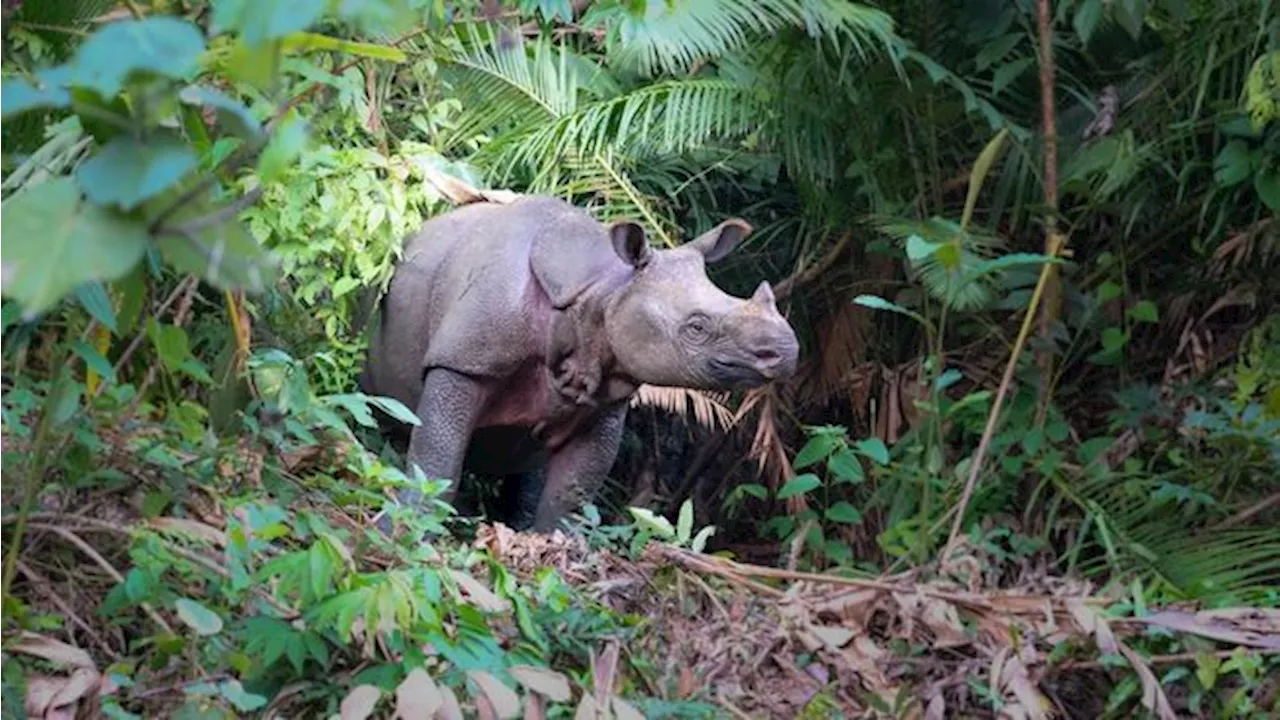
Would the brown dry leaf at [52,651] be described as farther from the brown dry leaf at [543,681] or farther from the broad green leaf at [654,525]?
the broad green leaf at [654,525]

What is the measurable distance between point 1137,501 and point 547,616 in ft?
6.17

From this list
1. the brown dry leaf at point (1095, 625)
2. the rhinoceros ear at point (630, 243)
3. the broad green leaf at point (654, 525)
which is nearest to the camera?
the brown dry leaf at point (1095, 625)

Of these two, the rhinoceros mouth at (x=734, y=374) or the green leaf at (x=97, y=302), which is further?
the rhinoceros mouth at (x=734, y=374)

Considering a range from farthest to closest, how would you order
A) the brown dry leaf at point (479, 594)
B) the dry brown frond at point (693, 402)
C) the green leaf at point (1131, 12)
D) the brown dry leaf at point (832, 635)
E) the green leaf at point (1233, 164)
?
the dry brown frond at point (693, 402) → the green leaf at point (1233, 164) → the green leaf at point (1131, 12) → the brown dry leaf at point (832, 635) → the brown dry leaf at point (479, 594)

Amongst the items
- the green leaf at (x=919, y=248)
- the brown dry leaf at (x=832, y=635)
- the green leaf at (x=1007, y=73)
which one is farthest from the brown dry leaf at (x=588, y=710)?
the green leaf at (x=1007, y=73)

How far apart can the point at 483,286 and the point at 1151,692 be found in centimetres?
256

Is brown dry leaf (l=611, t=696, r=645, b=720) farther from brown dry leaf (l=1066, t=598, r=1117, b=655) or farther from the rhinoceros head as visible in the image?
the rhinoceros head

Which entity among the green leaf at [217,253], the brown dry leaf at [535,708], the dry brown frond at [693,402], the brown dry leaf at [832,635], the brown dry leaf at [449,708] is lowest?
the dry brown frond at [693,402]

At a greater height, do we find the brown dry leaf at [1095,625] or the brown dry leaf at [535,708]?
the brown dry leaf at [535,708]

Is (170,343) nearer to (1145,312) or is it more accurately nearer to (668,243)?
(1145,312)

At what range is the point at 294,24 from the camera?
140 cm

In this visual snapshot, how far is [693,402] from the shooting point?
20.7 ft

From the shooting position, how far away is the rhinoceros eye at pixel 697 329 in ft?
16.7

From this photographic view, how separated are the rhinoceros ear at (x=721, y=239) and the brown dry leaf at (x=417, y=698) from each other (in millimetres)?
2720
